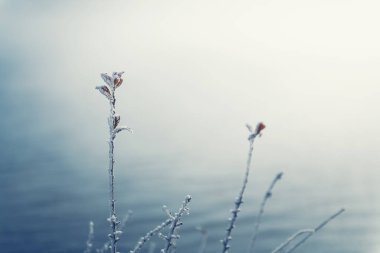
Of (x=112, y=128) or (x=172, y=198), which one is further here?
(x=172, y=198)

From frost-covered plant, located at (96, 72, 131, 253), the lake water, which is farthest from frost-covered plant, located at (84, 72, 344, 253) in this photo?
the lake water

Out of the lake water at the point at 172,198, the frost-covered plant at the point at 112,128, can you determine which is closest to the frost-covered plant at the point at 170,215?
the frost-covered plant at the point at 112,128

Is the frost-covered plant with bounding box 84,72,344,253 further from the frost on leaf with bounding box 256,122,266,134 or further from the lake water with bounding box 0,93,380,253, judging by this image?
the lake water with bounding box 0,93,380,253

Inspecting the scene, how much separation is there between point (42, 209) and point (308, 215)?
6.48 metres

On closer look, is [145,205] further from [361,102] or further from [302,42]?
[302,42]

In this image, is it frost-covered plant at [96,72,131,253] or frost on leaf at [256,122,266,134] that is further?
frost-covered plant at [96,72,131,253]

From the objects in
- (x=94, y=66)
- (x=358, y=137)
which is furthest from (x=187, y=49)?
(x=358, y=137)

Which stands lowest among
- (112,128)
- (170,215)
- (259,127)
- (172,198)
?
(170,215)

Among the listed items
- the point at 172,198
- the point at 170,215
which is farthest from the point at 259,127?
the point at 172,198

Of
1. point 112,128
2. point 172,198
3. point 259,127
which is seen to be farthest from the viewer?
point 172,198

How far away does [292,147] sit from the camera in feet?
66.2

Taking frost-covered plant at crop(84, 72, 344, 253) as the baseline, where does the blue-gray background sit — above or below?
above

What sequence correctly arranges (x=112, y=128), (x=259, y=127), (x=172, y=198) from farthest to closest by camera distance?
(x=172, y=198)
(x=112, y=128)
(x=259, y=127)

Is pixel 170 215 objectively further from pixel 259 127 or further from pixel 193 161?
pixel 193 161
